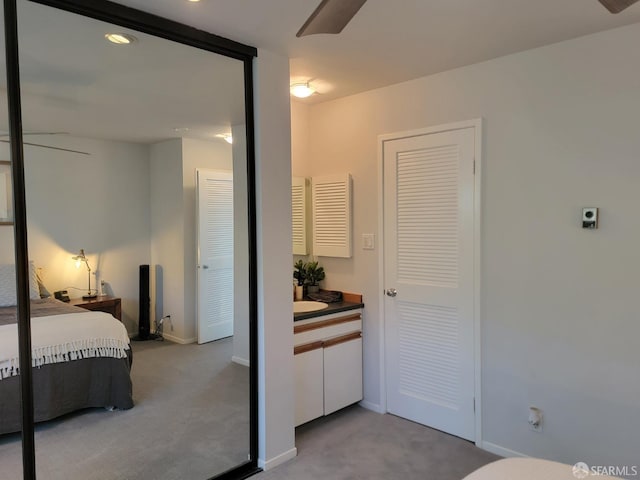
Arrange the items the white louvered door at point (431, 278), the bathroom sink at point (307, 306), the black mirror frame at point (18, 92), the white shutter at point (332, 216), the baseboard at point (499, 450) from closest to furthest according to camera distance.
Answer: the black mirror frame at point (18, 92) < the baseboard at point (499, 450) < the white louvered door at point (431, 278) < the bathroom sink at point (307, 306) < the white shutter at point (332, 216)

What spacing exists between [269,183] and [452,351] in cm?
165

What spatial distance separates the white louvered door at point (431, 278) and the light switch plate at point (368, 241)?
0.38ft

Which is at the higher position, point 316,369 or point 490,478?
point 490,478

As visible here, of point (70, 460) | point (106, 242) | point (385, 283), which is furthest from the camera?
point (385, 283)

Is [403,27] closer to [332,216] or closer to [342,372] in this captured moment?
[332,216]

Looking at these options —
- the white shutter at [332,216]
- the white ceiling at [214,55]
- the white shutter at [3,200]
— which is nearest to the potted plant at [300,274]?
the white shutter at [332,216]

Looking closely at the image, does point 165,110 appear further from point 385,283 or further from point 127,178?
point 385,283

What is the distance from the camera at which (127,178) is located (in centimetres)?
227

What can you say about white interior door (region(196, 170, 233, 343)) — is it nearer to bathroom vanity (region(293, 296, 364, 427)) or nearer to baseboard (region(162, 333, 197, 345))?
baseboard (region(162, 333, 197, 345))

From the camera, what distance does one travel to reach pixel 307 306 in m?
3.32

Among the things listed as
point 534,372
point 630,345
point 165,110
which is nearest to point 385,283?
point 534,372

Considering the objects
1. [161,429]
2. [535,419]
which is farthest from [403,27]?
[161,429]

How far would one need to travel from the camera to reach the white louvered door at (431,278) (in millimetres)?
2904

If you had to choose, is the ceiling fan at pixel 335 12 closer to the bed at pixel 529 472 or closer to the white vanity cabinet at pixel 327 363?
the bed at pixel 529 472
